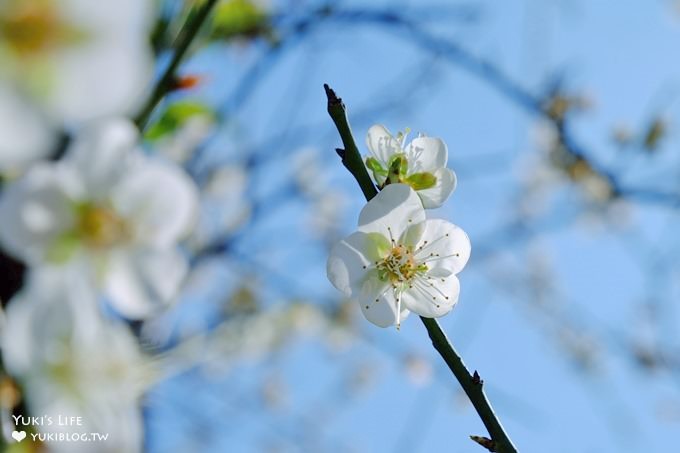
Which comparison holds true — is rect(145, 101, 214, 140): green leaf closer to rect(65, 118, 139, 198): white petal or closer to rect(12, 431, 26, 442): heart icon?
rect(65, 118, 139, 198): white petal

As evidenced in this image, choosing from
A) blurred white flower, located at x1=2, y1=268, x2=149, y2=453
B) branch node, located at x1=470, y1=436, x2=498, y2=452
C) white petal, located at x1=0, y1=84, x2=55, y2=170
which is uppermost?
branch node, located at x1=470, y1=436, x2=498, y2=452

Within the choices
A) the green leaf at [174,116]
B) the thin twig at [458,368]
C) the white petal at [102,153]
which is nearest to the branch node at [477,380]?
the thin twig at [458,368]

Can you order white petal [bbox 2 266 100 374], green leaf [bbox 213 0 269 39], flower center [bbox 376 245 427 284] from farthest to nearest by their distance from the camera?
1. green leaf [bbox 213 0 269 39]
2. flower center [bbox 376 245 427 284]
3. white petal [bbox 2 266 100 374]

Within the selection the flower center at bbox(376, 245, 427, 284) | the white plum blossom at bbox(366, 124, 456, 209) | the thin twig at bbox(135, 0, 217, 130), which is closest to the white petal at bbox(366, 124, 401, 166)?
the white plum blossom at bbox(366, 124, 456, 209)

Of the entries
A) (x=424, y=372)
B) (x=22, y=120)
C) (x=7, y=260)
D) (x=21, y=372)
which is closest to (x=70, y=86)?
(x=22, y=120)

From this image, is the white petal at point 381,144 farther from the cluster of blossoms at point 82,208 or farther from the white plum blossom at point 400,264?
the cluster of blossoms at point 82,208

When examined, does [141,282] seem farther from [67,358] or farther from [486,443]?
[486,443]
